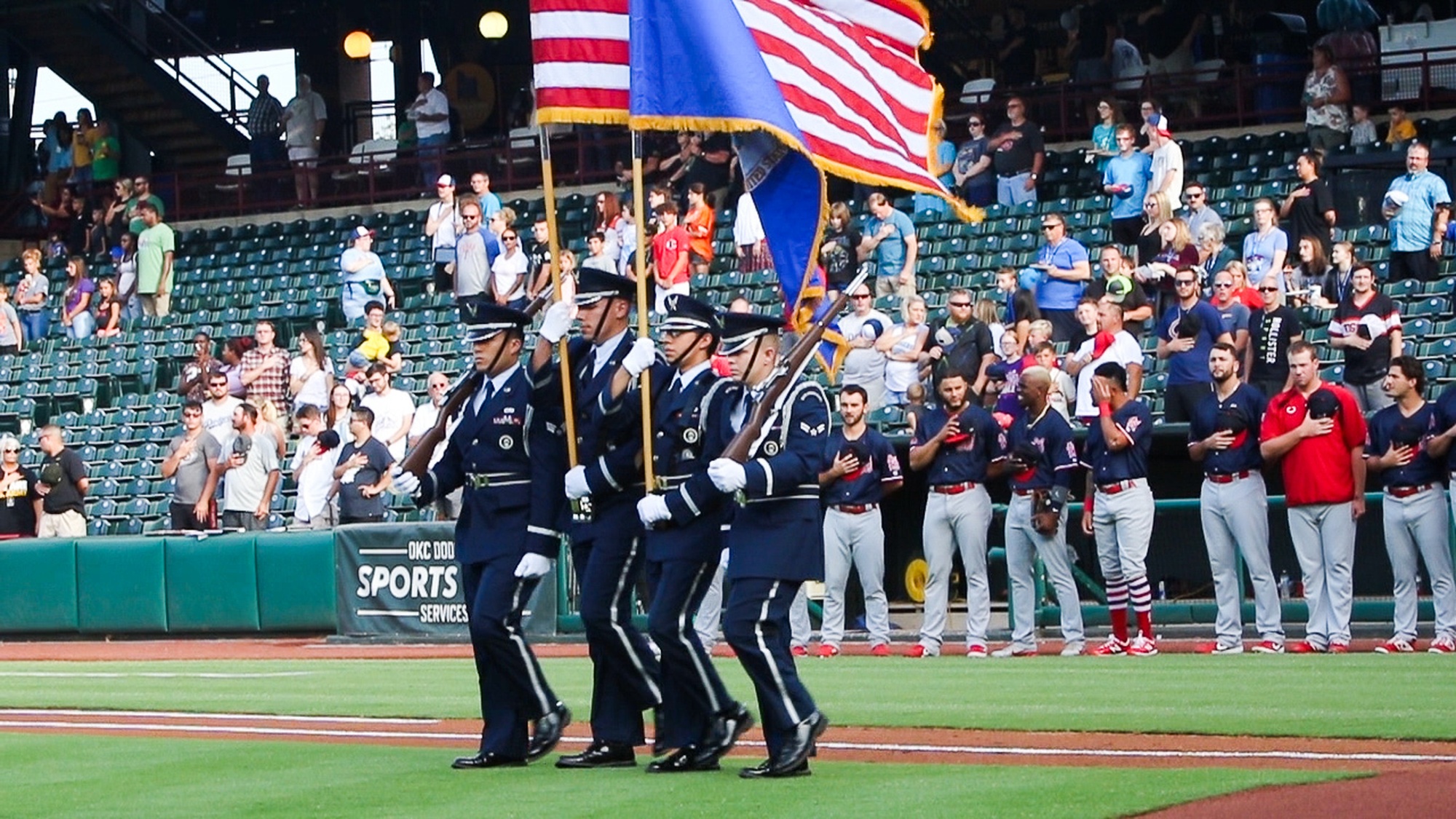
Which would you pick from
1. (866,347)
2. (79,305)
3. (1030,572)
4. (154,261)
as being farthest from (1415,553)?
(79,305)

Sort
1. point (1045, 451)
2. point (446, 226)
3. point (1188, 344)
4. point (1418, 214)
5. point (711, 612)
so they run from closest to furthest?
1. point (1045, 451)
2. point (1188, 344)
3. point (711, 612)
4. point (1418, 214)
5. point (446, 226)

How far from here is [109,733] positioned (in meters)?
12.0

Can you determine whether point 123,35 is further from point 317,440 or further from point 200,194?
point 317,440

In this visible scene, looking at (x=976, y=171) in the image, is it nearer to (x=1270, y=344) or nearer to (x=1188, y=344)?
(x=1188, y=344)

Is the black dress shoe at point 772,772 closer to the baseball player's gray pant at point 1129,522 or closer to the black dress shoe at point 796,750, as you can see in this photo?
the black dress shoe at point 796,750

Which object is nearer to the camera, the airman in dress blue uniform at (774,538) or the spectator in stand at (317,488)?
the airman in dress blue uniform at (774,538)

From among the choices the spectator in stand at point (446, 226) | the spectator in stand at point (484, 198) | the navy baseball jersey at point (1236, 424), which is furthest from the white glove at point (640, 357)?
the spectator in stand at point (446, 226)

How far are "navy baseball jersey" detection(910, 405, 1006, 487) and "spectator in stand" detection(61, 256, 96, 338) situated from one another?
55.9 ft

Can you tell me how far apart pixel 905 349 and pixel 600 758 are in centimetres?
1077

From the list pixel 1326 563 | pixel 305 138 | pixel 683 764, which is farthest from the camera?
pixel 305 138

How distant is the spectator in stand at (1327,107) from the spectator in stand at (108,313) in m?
15.6

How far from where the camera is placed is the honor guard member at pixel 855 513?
16562 millimetres

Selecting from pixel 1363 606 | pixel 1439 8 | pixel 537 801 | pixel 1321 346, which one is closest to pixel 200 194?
pixel 1439 8

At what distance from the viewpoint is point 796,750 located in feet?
29.3
